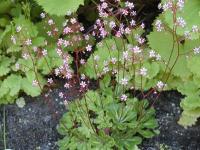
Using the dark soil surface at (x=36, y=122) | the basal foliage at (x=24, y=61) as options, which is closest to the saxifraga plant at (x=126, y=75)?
the dark soil surface at (x=36, y=122)

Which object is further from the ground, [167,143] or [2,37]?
[2,37]

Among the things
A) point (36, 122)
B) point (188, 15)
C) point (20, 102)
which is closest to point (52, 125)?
point (36, 122)

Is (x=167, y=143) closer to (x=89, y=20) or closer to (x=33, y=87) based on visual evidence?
(x=33, y=87)

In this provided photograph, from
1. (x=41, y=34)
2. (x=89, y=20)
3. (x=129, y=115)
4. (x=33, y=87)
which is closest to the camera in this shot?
(x=129, y=115)

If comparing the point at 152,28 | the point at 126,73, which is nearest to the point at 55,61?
the point at 126,73

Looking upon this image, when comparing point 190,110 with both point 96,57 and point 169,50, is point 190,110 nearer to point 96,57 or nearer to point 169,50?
point 169,50

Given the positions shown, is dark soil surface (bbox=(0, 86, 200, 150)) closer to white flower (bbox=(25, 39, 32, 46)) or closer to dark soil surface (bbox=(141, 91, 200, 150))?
dark soil surface (bbox=(141, 91, 200, 150))

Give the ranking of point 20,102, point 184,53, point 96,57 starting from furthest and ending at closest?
point 20,102, point 184,53, point 96,57

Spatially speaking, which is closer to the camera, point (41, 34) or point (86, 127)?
point (86, 127)
